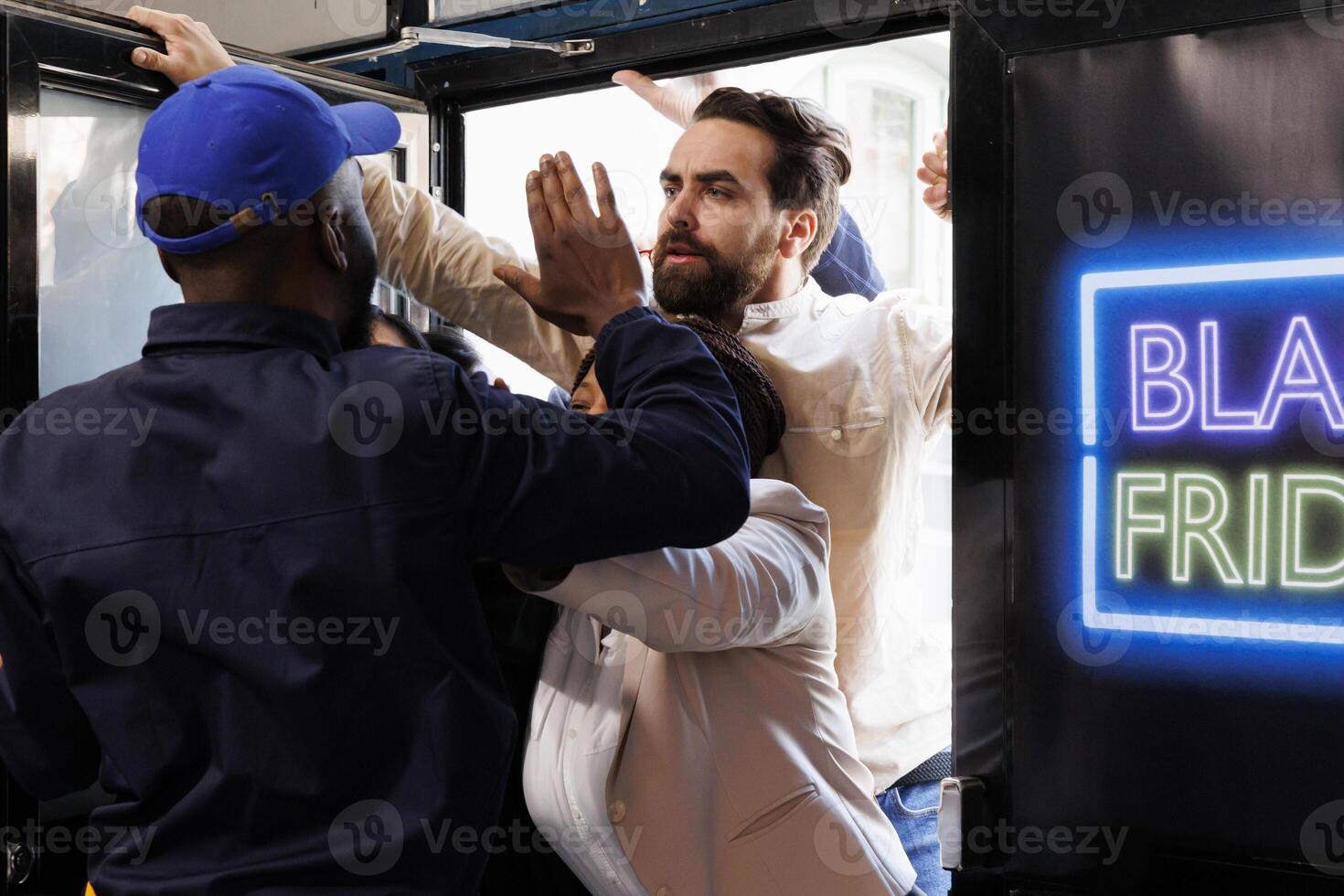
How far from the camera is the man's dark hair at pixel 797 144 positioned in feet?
7.63

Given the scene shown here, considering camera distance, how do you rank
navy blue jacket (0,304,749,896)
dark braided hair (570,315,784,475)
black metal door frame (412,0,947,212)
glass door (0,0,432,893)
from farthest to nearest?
black metal door frame (412,0,947,212) → dark braided hair (570,315,784,475) → glass door (0,0,432,893) → navy blue jacket (0,304,749,896)

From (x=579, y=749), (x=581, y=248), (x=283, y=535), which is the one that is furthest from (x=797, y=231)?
(x=283, y=535)

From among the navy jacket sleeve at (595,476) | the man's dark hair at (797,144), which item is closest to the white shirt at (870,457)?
the man's dark hair at (797,144)

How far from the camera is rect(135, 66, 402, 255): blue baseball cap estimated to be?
122 cm

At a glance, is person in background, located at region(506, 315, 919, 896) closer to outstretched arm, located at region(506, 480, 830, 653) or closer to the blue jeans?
outstretched arm, located at region(506, 480, 830, 653)

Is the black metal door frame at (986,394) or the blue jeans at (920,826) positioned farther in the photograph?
the blue jeans at (920,826)

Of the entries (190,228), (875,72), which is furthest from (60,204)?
(875,72)

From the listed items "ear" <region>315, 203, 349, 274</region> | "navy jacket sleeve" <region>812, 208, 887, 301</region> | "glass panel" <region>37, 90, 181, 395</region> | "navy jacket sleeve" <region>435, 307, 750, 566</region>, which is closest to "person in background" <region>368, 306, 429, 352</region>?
"glass panel" <region>37, 90, 181, 395</region>

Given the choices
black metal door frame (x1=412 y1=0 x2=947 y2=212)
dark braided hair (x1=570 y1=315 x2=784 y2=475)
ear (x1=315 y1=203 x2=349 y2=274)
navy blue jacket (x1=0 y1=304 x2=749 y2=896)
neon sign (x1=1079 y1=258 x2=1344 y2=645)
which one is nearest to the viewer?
navy blue jacket (x1=0 y1=304 x2=749 y2=896)

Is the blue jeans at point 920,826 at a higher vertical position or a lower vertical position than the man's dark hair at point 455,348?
lower

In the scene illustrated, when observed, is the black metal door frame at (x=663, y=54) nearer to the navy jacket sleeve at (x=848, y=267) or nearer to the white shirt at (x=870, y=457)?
the white shirt at (x=870, y=457)

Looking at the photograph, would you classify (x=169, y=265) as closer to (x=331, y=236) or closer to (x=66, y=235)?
(x=331, y=236)

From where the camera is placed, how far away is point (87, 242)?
6.37 feet

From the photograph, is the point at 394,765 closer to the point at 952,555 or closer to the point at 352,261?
the point at 352,261
